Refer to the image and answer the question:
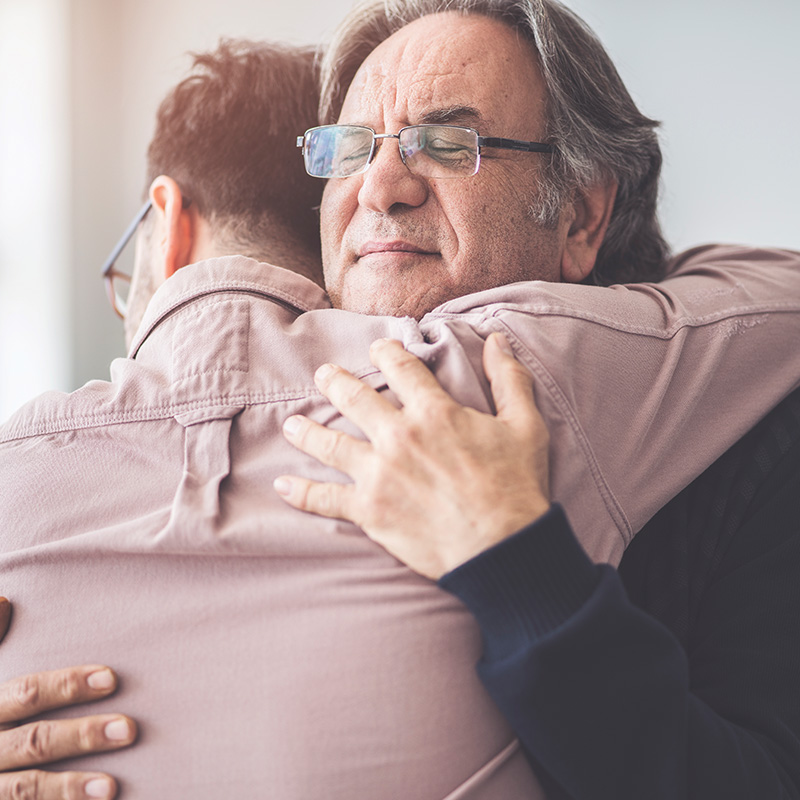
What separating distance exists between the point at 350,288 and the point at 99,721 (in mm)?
756

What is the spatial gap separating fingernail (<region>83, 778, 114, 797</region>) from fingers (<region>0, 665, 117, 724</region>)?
0.08m

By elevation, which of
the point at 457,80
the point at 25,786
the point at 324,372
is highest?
the point at 457,80

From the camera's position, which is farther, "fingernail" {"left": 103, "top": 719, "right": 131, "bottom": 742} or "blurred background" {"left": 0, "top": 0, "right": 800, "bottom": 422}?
"blurred background" {"left": 0, "top": 0, "right": 800, "bottom": 422}

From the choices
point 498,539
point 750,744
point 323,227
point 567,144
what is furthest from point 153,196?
point 750,744

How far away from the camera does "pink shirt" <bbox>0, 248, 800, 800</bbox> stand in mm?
763

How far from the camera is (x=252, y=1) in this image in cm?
260

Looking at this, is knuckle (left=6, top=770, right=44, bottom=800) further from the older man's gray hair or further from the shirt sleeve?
the older man's gray hair

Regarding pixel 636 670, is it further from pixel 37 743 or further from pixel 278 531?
pixel 37 743

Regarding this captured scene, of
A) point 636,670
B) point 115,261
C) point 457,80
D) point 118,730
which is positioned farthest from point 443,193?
point 115,261

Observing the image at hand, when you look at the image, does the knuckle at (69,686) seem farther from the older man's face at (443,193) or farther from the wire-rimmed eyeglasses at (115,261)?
the wire-rimmed eyeglasses at (115,261)

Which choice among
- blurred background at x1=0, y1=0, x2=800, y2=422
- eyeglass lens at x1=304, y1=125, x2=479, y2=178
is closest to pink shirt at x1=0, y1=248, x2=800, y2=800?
eyeglass lens at x1=304, y1=125, x2=479, y2=178

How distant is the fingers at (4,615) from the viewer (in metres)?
0.85

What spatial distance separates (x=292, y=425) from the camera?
86 cm

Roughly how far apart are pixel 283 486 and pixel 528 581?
0.92ft
